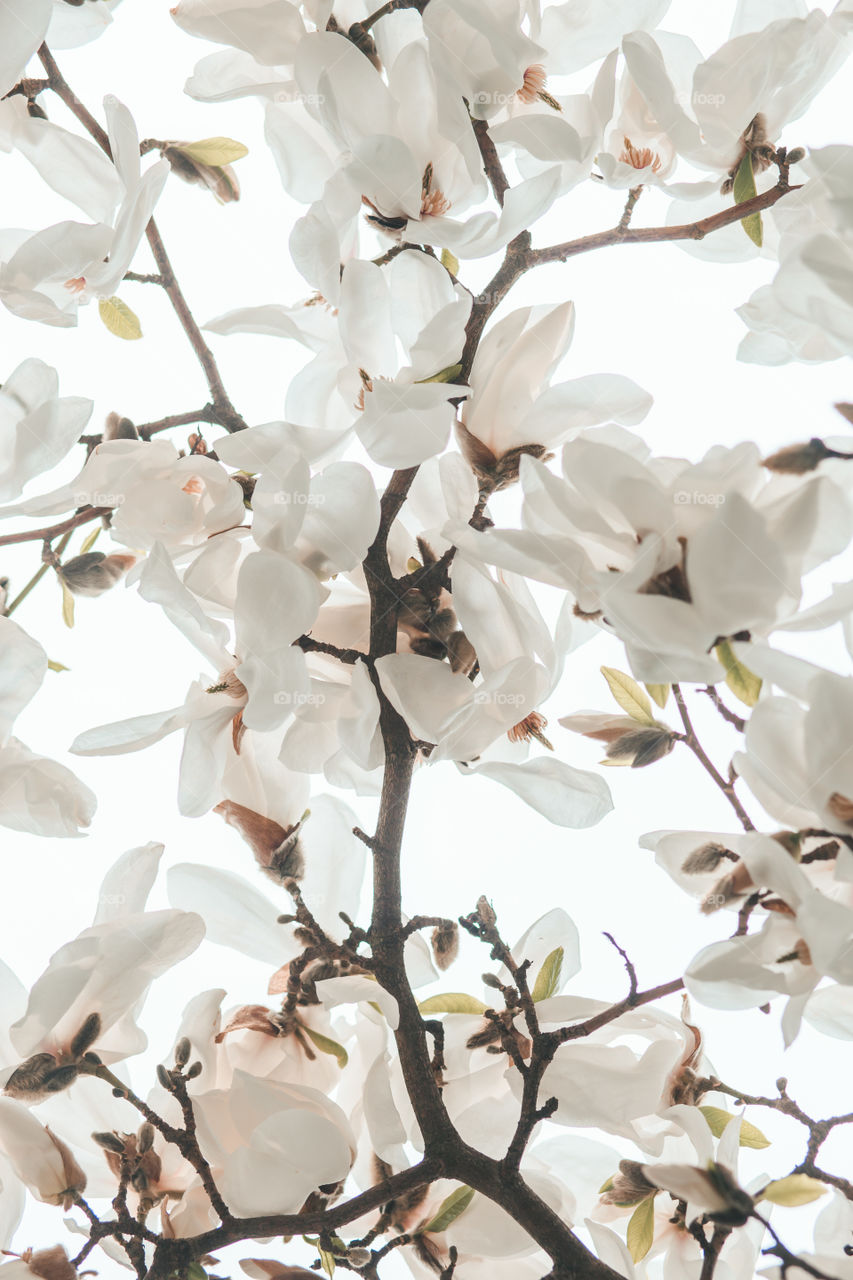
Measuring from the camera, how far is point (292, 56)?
496mm

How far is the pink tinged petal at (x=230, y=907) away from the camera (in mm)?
547

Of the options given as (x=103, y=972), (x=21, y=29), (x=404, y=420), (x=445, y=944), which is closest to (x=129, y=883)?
(x=103, y=972)

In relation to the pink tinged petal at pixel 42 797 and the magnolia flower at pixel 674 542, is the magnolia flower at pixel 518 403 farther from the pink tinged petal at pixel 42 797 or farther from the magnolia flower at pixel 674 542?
the pink tinged petal at pixel 42 797

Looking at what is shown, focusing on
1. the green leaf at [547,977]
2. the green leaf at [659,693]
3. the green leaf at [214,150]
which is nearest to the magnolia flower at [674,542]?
the green leaf at [659,693]

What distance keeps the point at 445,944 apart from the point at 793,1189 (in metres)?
0.18

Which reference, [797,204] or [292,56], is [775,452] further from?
[292,56]

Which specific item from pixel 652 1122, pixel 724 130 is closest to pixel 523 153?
pixel 724 130

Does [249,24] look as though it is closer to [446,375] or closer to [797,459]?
[446,375]

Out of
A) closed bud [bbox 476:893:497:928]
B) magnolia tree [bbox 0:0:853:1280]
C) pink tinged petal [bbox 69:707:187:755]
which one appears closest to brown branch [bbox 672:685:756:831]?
magnolia tree [bbox 0:0:853:1280]

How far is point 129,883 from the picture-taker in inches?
20.3

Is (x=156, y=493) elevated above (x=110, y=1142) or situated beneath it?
elevated above

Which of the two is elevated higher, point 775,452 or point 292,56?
point 292,56

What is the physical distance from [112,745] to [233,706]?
0.18 feet

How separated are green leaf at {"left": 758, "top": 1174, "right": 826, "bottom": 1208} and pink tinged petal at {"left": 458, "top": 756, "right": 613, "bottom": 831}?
0.59ft
